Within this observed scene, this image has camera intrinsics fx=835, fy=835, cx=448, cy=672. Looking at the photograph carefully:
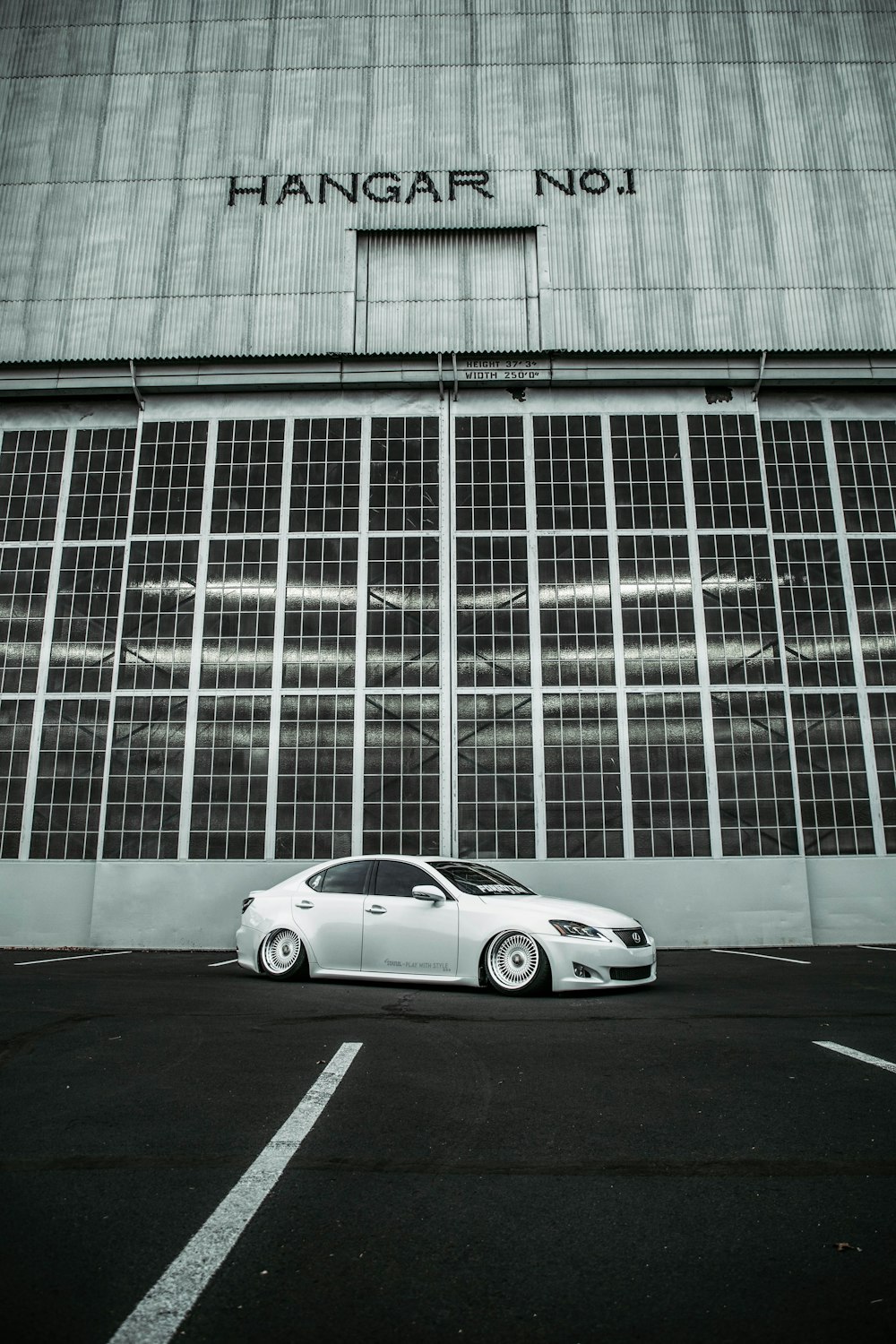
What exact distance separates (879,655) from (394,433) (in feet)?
35.0

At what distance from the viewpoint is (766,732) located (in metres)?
15.5

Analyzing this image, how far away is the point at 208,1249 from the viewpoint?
2451 mm

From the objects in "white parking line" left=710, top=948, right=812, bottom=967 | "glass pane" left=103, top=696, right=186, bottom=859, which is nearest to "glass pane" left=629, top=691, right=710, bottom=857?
"white parking line" left=710, top=948, right=812, bottom=967

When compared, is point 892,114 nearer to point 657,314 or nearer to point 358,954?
point 657,314

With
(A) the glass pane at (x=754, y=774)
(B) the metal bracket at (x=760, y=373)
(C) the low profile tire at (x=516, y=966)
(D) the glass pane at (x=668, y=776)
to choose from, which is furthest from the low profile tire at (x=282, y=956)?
(B) the metal bracket at (x=760, y=373)

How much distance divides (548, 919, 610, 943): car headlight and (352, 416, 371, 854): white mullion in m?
7.76

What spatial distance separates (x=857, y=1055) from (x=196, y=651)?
13403mm

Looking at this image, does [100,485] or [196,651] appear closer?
[196,651]

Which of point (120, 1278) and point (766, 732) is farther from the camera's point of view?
point (766, 732)

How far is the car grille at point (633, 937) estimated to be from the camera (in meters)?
7.70

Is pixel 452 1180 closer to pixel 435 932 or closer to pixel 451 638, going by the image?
pixel 435 932

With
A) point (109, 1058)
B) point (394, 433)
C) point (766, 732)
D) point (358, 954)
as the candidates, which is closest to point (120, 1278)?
Answer: point (109, 1058)

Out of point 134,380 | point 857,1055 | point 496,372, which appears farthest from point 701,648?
point 134,380

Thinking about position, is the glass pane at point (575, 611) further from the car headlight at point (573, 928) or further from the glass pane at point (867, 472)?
the car headlight at point (573, 928)
